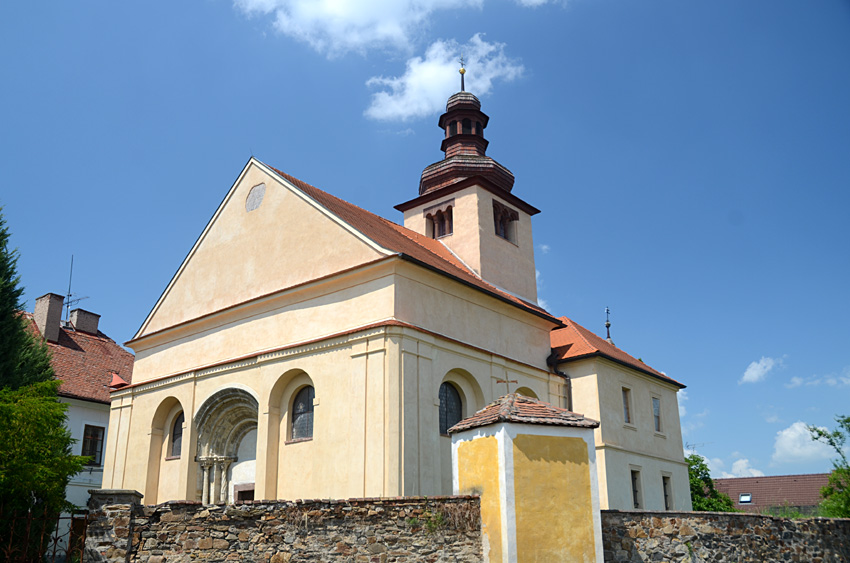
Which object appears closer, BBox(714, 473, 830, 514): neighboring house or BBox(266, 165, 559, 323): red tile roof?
BBox(266, 165, 559, 323): red tile roof

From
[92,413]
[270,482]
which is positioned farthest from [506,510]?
[92,413]

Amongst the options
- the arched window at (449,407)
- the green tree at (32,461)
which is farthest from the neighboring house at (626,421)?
the green tree at (32,461)

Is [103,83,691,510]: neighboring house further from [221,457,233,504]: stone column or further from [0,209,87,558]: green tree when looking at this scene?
[0,209,87,558]: green tree

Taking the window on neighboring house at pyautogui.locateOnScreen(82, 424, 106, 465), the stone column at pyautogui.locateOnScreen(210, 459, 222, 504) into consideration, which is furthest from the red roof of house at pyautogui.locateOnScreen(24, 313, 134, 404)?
the stone column at pyautogui.locateOnScreen(210, 459, 222, 504)

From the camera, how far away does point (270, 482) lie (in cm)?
1945

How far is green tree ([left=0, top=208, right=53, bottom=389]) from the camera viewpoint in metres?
21.0

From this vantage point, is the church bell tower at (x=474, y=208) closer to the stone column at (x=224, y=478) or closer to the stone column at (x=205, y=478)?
the stone column at (x=224, y=478)

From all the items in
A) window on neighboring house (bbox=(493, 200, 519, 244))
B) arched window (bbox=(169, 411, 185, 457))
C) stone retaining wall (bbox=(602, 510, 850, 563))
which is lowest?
stone retaining wall (bbox=(602, 510, 850, 563))

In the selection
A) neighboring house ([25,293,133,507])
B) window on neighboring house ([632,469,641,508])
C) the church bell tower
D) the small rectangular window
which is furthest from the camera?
neighboring house ([25,293,133,507])

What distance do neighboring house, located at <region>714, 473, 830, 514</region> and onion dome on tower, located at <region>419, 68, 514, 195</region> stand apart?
32001 mm

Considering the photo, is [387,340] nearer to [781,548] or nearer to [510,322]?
[510,322]

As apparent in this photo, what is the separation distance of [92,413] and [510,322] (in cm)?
1728

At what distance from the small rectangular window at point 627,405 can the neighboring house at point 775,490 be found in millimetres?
28962

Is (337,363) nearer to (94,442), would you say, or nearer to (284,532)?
(284,532)
